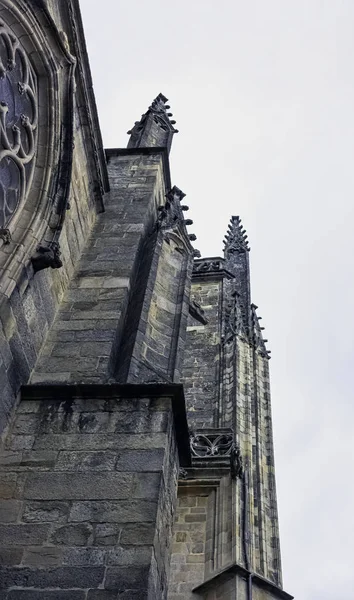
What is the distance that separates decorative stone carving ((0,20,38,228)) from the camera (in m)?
5.12

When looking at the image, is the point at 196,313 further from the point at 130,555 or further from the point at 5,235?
the point at 130,555

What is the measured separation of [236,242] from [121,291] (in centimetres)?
1367

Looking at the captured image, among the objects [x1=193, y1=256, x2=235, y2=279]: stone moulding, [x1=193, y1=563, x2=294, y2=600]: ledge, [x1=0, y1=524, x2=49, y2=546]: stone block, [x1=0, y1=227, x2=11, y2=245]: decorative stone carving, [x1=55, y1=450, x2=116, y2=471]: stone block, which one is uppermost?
[x1=193, y1=256, x2=235, y2=279]: stone moulding

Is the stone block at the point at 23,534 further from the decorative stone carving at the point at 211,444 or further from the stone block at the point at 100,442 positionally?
the decorative stone carving at the point at 211,444

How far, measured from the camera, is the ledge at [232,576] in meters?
6.97

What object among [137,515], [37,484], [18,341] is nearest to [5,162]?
[18,341]

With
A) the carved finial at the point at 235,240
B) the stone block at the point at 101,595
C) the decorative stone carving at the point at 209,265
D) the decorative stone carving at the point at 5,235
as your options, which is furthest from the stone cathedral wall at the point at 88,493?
the carved finial at the point at 235,240

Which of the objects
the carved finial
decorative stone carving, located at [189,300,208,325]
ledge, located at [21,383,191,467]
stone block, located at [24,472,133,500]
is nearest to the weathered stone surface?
stone block, located at [24,472,133,500]

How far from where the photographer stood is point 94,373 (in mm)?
5160

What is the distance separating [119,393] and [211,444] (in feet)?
14.1

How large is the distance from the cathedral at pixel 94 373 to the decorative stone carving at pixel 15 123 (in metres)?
0.02

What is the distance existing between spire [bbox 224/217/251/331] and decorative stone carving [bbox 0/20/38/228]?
8246mm

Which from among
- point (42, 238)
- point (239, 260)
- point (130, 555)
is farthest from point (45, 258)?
point (239, 260)

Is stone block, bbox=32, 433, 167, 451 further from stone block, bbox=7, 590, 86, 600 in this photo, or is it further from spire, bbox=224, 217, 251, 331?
spire, bbox=224, 217, 251, 331
